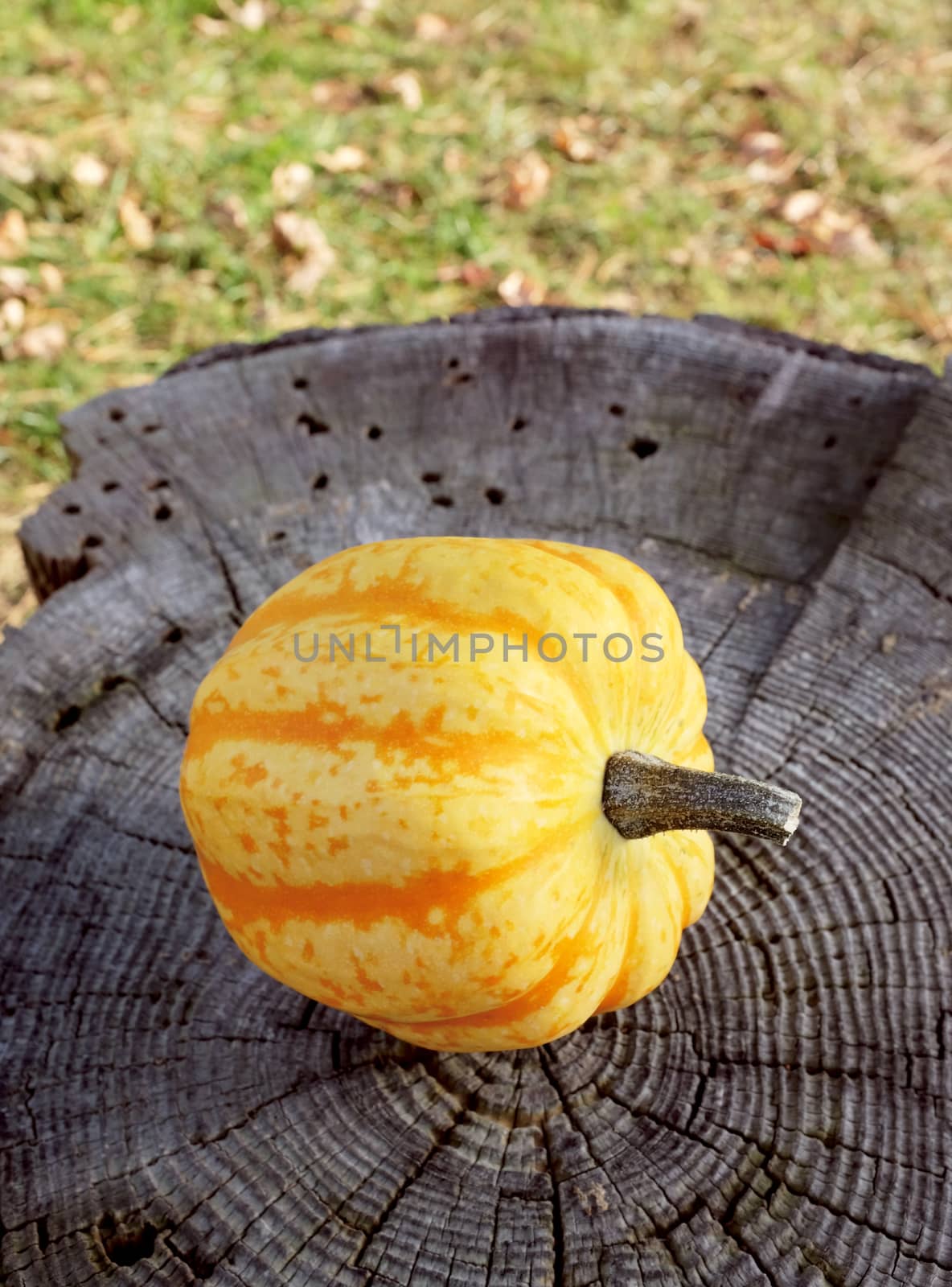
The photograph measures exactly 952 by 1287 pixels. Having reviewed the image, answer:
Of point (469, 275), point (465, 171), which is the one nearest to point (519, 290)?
point (469, 275)

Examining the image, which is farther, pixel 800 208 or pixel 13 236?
pixel 800 208

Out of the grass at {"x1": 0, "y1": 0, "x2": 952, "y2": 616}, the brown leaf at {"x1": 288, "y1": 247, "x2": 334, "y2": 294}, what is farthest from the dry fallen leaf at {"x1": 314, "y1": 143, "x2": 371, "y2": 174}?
the brown leaf at {"x1": 288, "y1": 247, "x2": 334, "y2": 294}

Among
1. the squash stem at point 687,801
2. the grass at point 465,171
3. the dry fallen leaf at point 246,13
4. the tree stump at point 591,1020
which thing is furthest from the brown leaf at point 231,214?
the squash stem at point 687,801

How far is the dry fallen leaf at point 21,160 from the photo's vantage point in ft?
16.7

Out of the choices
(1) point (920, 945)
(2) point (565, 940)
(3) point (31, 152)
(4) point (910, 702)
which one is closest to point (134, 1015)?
(2) point (565, 940)

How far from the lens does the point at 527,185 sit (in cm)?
536

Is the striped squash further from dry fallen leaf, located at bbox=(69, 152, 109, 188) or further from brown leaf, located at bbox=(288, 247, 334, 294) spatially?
dry fallen leaf, located at bbox=(69, 152, 109, 188)

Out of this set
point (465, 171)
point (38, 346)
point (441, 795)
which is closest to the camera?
point (441, 795)

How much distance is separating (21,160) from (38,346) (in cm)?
110

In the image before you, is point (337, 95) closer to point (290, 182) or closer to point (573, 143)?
point (290, 182)

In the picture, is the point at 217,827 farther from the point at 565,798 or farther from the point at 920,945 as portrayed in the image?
the point at 920,945

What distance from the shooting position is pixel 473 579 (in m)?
1.87

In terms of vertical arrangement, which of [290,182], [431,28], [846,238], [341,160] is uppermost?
[431,28]

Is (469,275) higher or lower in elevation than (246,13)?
lower
